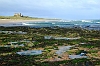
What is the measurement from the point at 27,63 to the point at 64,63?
2431mm

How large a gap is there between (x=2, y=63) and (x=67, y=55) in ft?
19.2

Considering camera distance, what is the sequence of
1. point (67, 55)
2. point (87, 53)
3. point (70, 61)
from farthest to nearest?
point (87, 53), point (67, 55), point (70, 61)

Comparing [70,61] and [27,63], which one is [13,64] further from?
[70,61]

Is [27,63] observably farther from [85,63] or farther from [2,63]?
[85,63]

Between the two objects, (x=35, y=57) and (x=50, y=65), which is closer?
(x=50, y=65)

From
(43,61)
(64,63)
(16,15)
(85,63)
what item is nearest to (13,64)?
(43,61)

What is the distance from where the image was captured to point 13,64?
15109 mm

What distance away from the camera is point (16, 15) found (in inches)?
→ 6393

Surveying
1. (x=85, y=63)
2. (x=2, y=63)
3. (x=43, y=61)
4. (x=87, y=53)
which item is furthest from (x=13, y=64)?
(x=87, y=53)

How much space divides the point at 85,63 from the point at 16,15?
149 metres

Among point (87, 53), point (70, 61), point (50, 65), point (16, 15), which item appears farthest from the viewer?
point (16, 15)

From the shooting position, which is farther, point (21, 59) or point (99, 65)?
point (21, 59)

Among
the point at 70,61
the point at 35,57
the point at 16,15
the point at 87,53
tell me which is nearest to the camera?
the point at 70,61

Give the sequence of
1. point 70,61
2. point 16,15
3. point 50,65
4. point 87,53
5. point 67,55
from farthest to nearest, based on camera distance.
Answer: point 16,15
point 87,53
point 67,55
point 70,61
point 50,65
